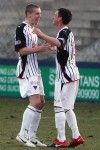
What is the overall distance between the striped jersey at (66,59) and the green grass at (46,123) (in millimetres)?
1042

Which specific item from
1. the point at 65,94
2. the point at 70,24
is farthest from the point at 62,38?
the point at 70,24

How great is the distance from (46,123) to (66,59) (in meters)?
4.65

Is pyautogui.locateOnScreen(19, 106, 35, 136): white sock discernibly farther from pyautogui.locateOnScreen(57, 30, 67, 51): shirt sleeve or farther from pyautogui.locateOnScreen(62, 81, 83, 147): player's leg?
pyautogui.locateOnScreen(57, 30, 67, 51): shirt sleeve

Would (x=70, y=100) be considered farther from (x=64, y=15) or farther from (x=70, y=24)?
(x=70, y=24)

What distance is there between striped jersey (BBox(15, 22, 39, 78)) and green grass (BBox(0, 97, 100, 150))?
42.4 inches

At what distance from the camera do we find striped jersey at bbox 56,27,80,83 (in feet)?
37.6

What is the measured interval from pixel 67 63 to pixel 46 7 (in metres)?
15.4

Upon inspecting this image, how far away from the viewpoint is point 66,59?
11.5 metres

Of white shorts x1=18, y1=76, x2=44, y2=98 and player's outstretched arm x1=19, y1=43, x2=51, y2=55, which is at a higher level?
player's outstretched arm x1=19, y1=43, x2=51, y2=55

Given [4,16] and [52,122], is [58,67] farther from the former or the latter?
[4,16]

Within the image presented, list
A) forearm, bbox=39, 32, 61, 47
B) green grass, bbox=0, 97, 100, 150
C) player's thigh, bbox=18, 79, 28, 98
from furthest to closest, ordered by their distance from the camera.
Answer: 1. green grass, bbox=0, 97, 100, 150
2. player's thigh, bbox=18, 79, 28, 98
3. forearm, bbox=39, 32, 61, 47

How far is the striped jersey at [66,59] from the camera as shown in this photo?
11461 millimetres

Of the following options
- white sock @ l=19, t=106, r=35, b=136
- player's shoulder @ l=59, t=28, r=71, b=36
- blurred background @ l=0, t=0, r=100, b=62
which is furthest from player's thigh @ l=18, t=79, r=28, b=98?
blurred background @ l=0, t=0, r=100, b=62

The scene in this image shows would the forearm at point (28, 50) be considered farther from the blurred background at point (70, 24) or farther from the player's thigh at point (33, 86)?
the blurred background at point (70, 24)
